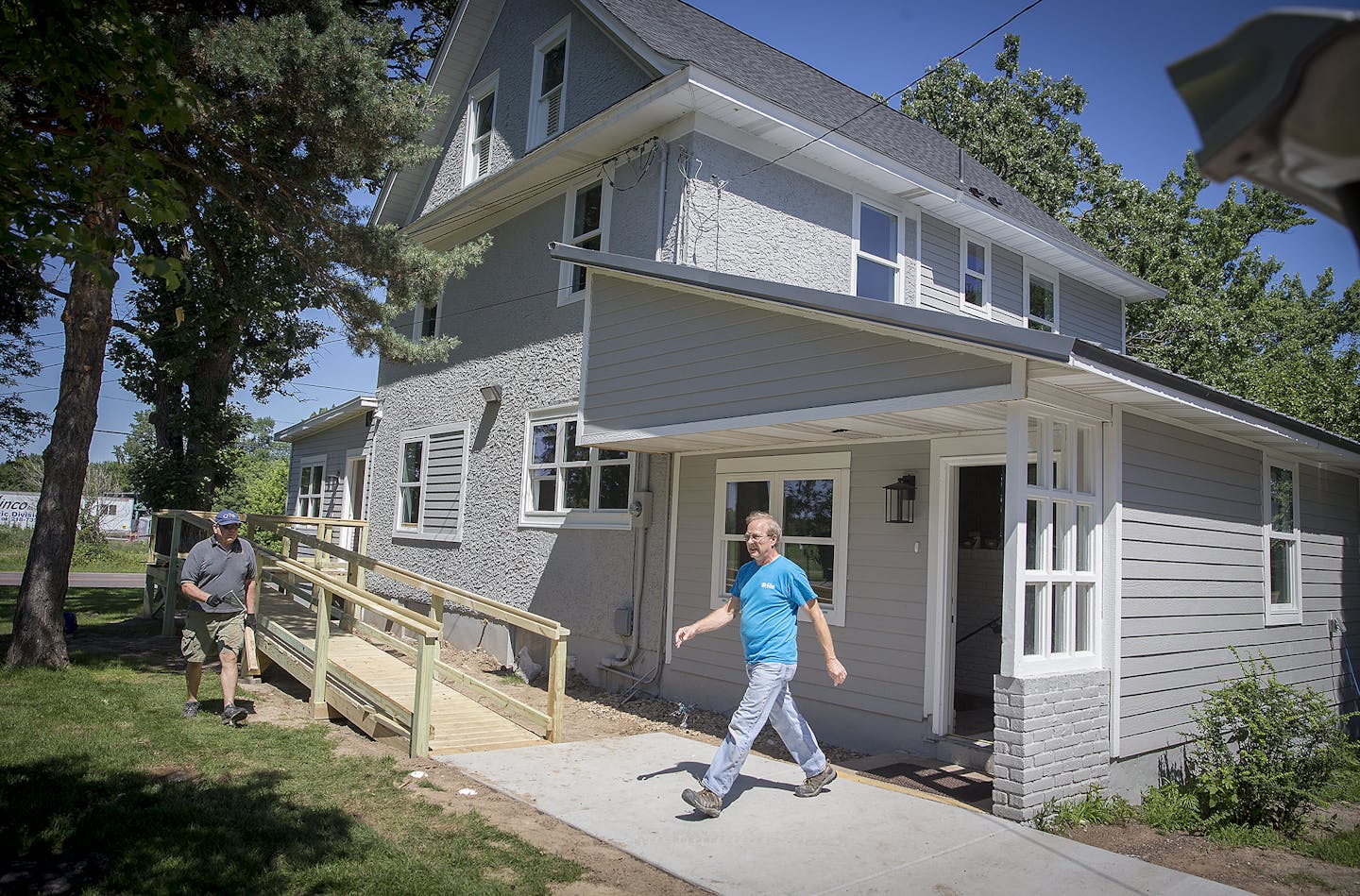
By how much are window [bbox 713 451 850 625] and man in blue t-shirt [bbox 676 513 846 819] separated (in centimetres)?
277

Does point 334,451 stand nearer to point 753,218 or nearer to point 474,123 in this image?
point 474,123

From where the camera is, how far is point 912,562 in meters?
8.18

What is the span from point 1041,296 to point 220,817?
46.4 ft

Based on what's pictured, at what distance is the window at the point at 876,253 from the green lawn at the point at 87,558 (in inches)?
896

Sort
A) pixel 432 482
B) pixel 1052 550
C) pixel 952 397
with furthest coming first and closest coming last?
pixel 432 482, pixel 1052 550, pixel 952 397

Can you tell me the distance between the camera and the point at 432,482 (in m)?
15.3

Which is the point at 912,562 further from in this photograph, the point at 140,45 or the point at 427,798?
the point at 140,45

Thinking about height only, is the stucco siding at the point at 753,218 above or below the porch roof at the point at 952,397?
above

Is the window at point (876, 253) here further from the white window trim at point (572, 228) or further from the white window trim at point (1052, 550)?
the white window trim at point (1052, 550)

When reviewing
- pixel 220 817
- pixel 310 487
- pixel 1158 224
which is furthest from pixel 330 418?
pixel 1158 224

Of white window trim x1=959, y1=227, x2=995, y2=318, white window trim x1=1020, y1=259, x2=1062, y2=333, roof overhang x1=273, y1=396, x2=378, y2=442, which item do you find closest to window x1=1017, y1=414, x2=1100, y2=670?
white window trim x1=959, y1=227, x2=995, y2=318

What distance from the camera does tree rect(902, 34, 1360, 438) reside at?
69.7 feet

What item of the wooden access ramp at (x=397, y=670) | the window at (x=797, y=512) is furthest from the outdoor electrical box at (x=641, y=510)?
the wooden access ramp at (x=397, y=670)

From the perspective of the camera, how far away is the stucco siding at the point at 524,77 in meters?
12.1
